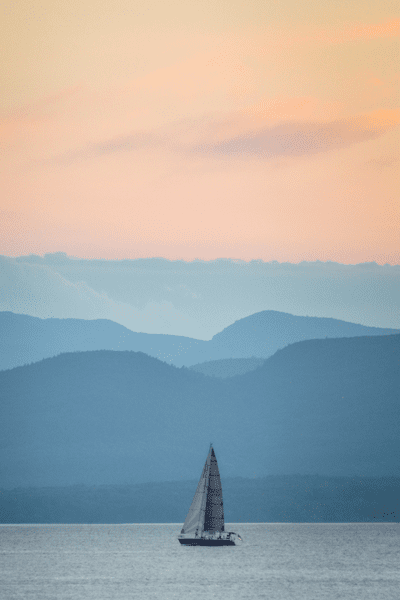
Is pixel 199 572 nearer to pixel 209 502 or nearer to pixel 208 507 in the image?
pixel 208 507

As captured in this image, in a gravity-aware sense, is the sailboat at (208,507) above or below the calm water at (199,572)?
above

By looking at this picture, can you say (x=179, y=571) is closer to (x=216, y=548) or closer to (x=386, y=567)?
(x=386, y=567)

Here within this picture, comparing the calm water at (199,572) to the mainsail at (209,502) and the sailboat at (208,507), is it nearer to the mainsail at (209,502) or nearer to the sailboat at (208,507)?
the sailboat at (208,507)

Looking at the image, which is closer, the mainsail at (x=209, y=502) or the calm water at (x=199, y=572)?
the calm water at (x=199, y=572)

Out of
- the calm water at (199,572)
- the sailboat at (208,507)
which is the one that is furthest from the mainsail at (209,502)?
the calm water at (199,572)

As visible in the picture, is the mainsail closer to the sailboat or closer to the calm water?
the sailboat

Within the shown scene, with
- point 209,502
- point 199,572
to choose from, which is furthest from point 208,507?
point 199,572

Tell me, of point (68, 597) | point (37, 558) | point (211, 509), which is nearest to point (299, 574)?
point (211, 509)
